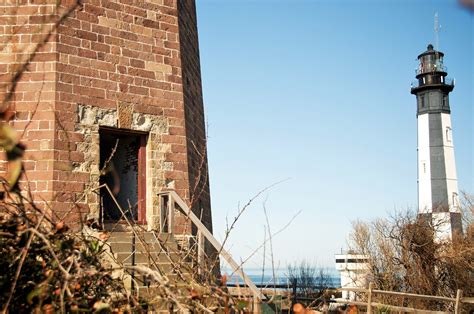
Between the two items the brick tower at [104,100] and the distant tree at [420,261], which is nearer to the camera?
the brick tower at [104,100]

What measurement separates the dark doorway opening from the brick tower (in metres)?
0.02

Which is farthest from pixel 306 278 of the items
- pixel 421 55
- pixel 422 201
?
pixel 421 55

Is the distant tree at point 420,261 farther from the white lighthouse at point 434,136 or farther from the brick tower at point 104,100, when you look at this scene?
the white lighthouse at point 434,136

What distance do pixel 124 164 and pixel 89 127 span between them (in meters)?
1.55

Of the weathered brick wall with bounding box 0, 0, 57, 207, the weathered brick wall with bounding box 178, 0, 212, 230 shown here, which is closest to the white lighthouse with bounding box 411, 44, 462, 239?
the weathered brick wall with bounding box 178, 0, 212, 230

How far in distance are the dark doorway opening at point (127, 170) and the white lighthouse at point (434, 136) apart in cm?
2361

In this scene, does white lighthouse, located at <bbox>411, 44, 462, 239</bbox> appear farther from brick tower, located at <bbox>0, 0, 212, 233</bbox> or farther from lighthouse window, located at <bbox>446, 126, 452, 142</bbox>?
brick tower, located at <bbox>0, 0, 212, 233</bbox>

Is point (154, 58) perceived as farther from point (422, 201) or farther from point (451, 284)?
point (422, 201)

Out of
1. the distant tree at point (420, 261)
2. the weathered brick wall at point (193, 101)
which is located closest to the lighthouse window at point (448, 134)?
the distant tree at point (420, 261)

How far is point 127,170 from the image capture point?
9625mm

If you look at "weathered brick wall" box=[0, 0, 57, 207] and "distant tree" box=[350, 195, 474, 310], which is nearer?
"weathered brick wall" box=[0, 0, 57, 207]

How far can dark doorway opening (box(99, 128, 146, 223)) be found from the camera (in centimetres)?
877

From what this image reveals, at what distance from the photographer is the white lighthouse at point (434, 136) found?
30.8 m

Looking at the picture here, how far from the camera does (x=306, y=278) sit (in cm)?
2153
